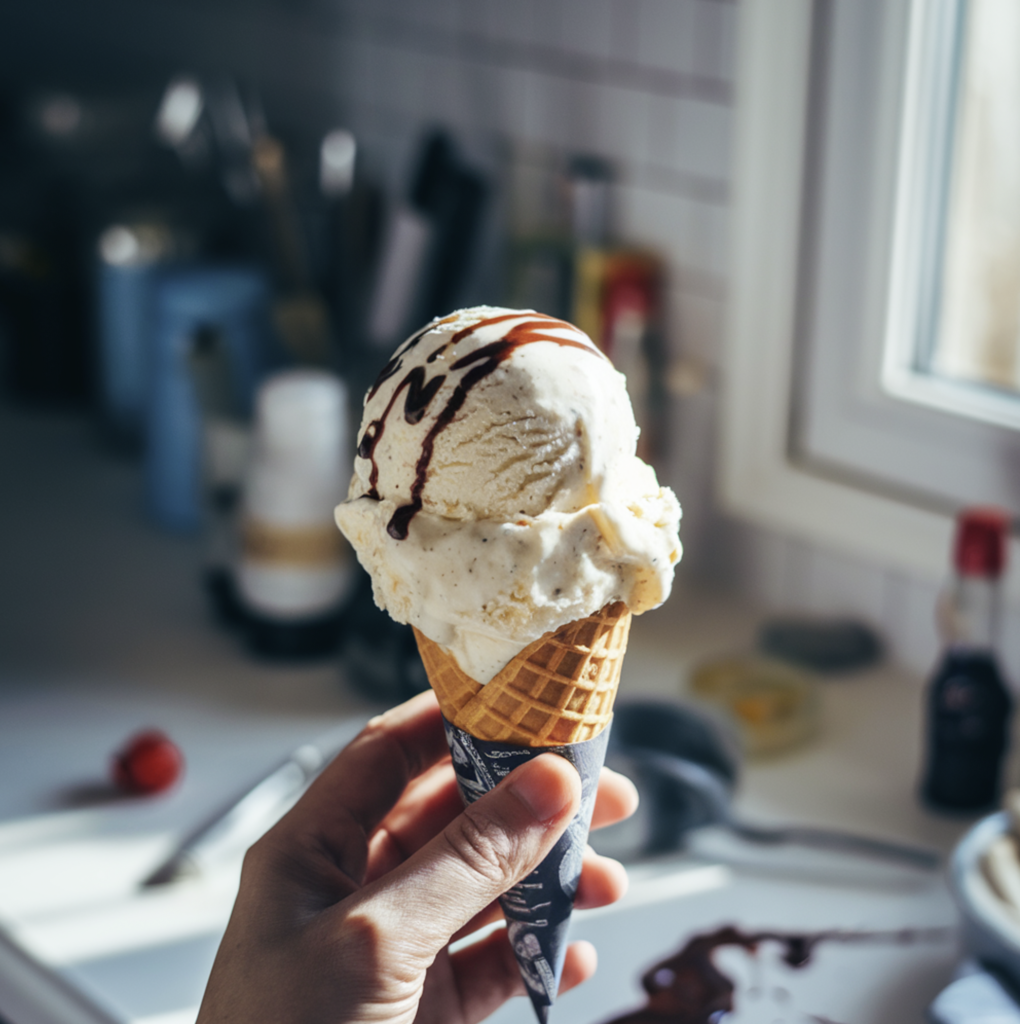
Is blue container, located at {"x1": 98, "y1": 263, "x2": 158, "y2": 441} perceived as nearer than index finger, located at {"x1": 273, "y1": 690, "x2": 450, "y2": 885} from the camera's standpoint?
No

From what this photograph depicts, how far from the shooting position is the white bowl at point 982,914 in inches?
30.7

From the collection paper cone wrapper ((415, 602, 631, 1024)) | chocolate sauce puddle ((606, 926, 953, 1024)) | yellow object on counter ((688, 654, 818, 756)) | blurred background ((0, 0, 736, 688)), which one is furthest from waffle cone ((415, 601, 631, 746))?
blurred background ((0, 0, 736, 688))

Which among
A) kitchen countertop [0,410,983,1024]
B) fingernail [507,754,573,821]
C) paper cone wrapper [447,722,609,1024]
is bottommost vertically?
kitchen countertop [0,410,983,1024]

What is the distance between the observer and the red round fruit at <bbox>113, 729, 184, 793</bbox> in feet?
3.49

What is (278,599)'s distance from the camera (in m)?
1.27

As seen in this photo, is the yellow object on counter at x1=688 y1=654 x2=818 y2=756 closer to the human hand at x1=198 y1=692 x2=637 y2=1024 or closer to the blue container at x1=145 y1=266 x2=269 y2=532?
the human hand at x1=198 y1=692 x2=637 y2=1024

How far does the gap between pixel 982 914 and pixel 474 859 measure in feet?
1.19

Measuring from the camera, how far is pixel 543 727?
0.65 meters

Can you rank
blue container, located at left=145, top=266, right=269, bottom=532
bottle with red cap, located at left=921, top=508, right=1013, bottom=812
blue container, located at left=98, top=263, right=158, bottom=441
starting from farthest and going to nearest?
blue container, located at left=98, top=263, right=158, bottom=441, blue container, located at left=145, top=266, right=269, bottom=532, bottle with red cap, located at left=921, top=508, right=1013, bottom=812

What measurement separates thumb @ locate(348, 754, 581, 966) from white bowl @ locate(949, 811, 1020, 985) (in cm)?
32

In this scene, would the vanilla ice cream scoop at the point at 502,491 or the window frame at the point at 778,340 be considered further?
the window frame at the point at 778,340

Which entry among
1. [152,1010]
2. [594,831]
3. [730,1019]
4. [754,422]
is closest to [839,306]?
[754,422]

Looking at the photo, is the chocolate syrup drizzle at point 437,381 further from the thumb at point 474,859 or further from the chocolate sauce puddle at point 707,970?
the chocolate sauce puddle at point 707,970

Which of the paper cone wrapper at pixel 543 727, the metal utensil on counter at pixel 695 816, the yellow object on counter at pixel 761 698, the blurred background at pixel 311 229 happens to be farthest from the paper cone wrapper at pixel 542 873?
the blurred background at pixel 311 229
